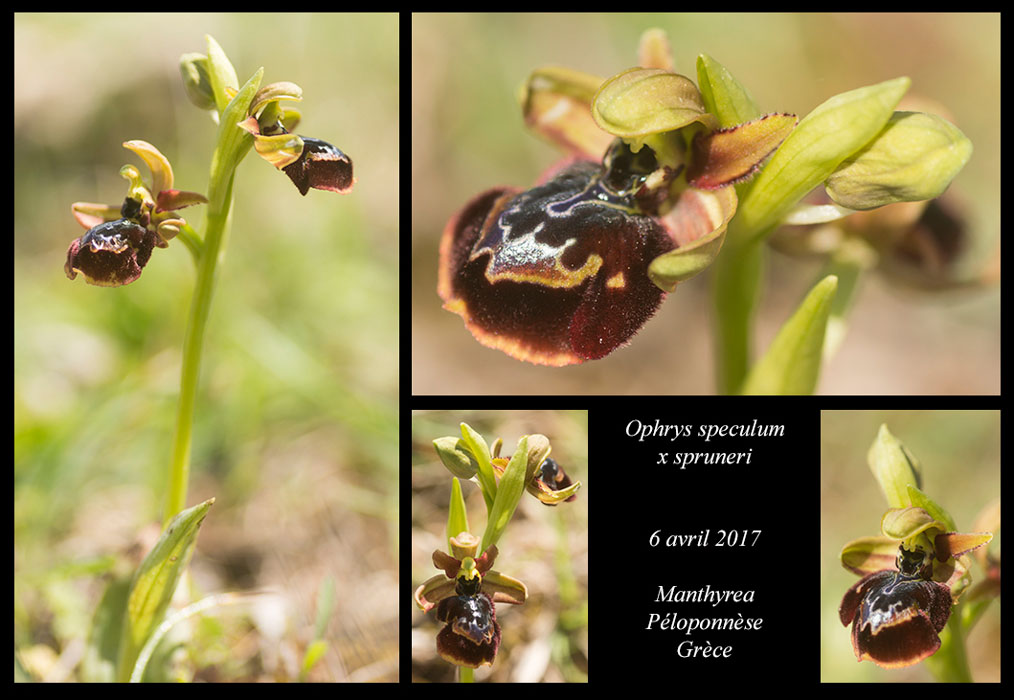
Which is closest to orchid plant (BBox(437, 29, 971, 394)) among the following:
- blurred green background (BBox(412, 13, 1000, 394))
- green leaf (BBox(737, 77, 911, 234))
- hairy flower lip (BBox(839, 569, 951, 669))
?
green leaf (BBox(737, 77, 911, 234))

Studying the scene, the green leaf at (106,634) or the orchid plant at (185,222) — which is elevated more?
the orchid plant at (185,222)

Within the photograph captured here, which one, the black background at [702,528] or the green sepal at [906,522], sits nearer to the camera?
the green sepal at [906,522]

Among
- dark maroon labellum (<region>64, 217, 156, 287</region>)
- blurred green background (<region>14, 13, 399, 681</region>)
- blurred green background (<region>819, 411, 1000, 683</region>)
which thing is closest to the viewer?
dark maroon labellum (<region>64, 217, 156, 287</region>)

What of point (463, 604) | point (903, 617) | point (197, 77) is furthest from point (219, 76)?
point (903, 617)

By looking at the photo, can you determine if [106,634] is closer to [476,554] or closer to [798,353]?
[476,554]

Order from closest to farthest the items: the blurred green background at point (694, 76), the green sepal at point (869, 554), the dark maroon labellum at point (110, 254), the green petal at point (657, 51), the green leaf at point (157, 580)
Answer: the dark maroon labellum at point (110, 254) < the green leaf at point (157, 580) < the green sepal at point (869, 554) < the green petal at point (657, 51) < the blurred green background at point (694, 76)

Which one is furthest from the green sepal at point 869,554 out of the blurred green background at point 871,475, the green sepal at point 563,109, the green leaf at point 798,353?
the green sepal at point 563,109

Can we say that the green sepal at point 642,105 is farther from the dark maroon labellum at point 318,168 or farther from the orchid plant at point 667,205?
the dark maroon labellum at point 318,168

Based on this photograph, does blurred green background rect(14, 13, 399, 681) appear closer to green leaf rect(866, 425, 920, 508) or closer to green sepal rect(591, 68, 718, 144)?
green sepal rect(591, 68, 718, 144)
